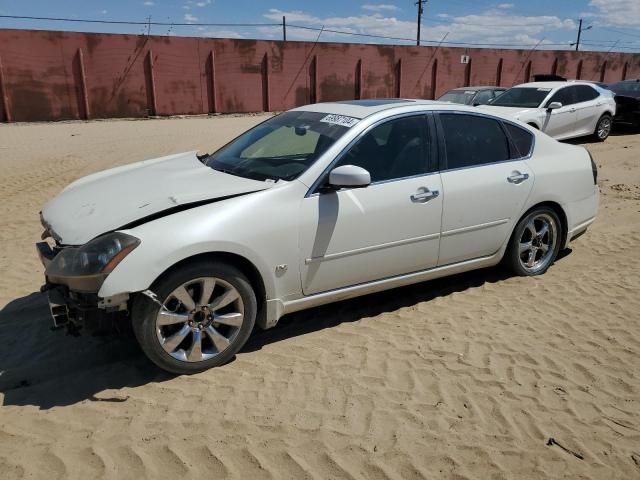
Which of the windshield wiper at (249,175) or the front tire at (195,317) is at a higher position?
the windshield wiper at (249,175)

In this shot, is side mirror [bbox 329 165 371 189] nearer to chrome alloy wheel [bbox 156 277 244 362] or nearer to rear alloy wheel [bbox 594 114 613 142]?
chrome alloy wheel [bbox 156 277 244 362]

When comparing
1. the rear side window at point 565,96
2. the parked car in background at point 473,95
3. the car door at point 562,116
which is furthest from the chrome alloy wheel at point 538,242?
the parked car in background at point 473,95

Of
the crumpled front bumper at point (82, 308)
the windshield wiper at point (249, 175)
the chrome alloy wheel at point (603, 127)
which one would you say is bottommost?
the chrome alloy wheel at point (603, 127)

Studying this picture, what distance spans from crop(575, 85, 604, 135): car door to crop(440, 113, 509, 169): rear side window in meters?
9.11

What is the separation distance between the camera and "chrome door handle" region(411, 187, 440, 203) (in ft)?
13.5

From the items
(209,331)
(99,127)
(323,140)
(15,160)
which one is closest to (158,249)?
(209,331)

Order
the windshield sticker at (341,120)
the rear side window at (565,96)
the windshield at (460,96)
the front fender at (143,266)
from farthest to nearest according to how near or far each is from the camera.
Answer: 1. the windshield at (460,96)
2. the rear side window at (565,96)
3. the windshield sticker at (341,120)
4. the front fender at (143,266)

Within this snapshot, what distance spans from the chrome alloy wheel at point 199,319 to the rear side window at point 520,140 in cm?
280

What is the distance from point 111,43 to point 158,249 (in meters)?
19.3

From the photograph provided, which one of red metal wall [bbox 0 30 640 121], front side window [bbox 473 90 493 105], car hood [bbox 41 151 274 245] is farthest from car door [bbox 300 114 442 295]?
red metal wall [bbox 0 30 640 121]

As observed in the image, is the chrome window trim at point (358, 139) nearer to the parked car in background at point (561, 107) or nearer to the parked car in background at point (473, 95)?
the parked car in background at point (561, 107)

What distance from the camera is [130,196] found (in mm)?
3684

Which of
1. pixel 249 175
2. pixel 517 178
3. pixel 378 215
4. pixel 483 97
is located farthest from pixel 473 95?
pixel 249 175

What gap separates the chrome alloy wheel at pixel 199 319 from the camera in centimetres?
334
